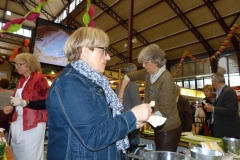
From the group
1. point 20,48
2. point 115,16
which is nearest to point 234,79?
point 115,16

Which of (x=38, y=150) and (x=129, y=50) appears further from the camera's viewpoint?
(x=129, y=50)

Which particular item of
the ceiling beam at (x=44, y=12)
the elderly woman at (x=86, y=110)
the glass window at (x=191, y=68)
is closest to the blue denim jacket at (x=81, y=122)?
the elderly woman at (x=86, y=110)

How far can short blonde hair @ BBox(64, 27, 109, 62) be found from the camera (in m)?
1.09

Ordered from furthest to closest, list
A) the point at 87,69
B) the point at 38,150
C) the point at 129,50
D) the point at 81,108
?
the point at 129,50, the point at 38,150, the point at 87,69, the point at 81,108

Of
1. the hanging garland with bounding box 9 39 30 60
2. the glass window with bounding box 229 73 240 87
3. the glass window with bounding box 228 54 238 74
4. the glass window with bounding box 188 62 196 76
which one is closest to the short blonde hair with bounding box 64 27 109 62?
the hanging garland with bounding box 9 39 30 60

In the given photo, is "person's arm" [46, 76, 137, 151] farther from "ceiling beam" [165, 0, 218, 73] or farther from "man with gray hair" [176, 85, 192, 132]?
"ceiling beam" [165, 0, 218, 73]

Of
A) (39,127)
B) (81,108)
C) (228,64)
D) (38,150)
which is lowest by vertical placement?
(38,150)

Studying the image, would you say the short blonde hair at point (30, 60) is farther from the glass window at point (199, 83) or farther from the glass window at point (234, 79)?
the glass window at point (199, 83)

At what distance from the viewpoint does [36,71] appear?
227 cm

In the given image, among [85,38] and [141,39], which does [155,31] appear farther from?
[85,38]

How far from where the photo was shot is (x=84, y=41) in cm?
109

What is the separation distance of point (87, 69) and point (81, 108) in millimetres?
247

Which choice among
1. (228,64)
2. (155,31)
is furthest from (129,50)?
(228,64)

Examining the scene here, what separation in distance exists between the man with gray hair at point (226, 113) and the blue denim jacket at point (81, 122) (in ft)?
5.62
